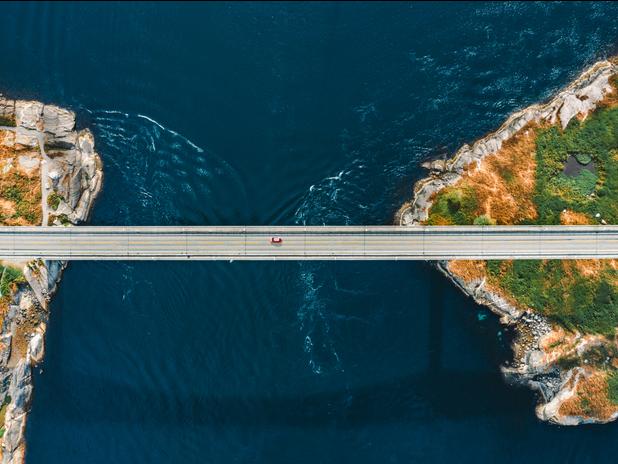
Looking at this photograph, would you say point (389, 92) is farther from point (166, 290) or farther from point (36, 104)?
point (36, 104)

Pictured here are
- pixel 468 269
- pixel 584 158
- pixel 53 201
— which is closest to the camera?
pixel 584 158

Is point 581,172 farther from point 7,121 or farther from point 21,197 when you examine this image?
point 7,121

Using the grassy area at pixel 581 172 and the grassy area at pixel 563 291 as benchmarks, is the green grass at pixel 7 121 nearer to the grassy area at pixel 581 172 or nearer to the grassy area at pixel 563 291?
the grassy area at pixel 563 291

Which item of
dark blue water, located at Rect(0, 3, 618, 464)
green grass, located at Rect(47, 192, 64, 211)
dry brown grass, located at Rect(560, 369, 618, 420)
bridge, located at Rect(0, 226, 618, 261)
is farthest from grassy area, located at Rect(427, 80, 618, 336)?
green grass, located at Rect(47, 192, 64, 211)

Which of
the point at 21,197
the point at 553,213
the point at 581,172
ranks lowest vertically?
the point at 553,213

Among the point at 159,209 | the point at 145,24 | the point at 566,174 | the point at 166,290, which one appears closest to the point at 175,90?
the point at 145,24

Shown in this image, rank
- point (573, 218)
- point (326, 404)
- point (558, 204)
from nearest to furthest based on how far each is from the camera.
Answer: point (573, 218) < point (558, 204) < point (326, 404)

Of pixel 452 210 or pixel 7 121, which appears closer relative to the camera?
pixel 452 210

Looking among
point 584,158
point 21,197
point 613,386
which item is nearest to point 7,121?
point 21,197
